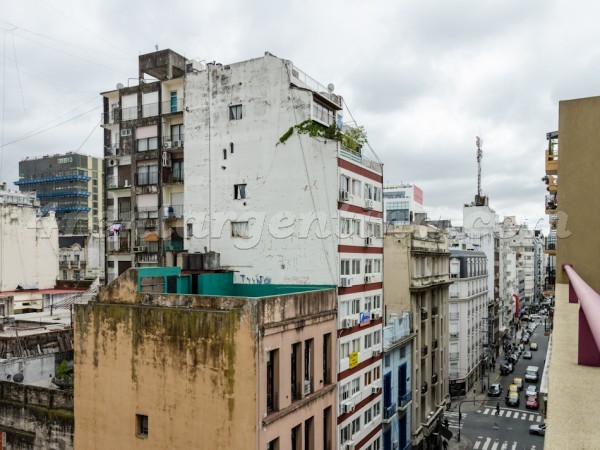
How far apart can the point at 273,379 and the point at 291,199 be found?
1297 centimetres

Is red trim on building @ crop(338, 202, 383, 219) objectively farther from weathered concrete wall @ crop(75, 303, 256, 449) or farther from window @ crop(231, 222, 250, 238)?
weathered concrete wall @ crop(75, 303, 256, 449)

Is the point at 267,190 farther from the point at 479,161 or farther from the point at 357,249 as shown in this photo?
the point at 479,161

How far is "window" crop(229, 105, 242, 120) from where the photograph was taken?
3697 centimetres

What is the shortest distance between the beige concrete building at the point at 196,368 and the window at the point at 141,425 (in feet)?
0.17

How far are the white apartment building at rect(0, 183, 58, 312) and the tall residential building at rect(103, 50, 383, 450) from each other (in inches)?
1190

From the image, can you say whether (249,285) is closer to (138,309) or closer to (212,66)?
(138,309)

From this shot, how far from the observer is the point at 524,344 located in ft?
360

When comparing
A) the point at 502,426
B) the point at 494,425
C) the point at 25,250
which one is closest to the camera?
the point at 494,425

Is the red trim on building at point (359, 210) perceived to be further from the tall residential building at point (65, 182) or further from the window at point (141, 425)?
the tall residential building at point (65, 182)

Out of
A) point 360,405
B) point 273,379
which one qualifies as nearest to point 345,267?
point 360,405

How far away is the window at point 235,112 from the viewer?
36969 millimetres

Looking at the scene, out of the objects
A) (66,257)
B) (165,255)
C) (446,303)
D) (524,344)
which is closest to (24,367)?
(165,255)

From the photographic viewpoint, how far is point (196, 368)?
25.6 meters

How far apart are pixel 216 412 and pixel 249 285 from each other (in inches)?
458
